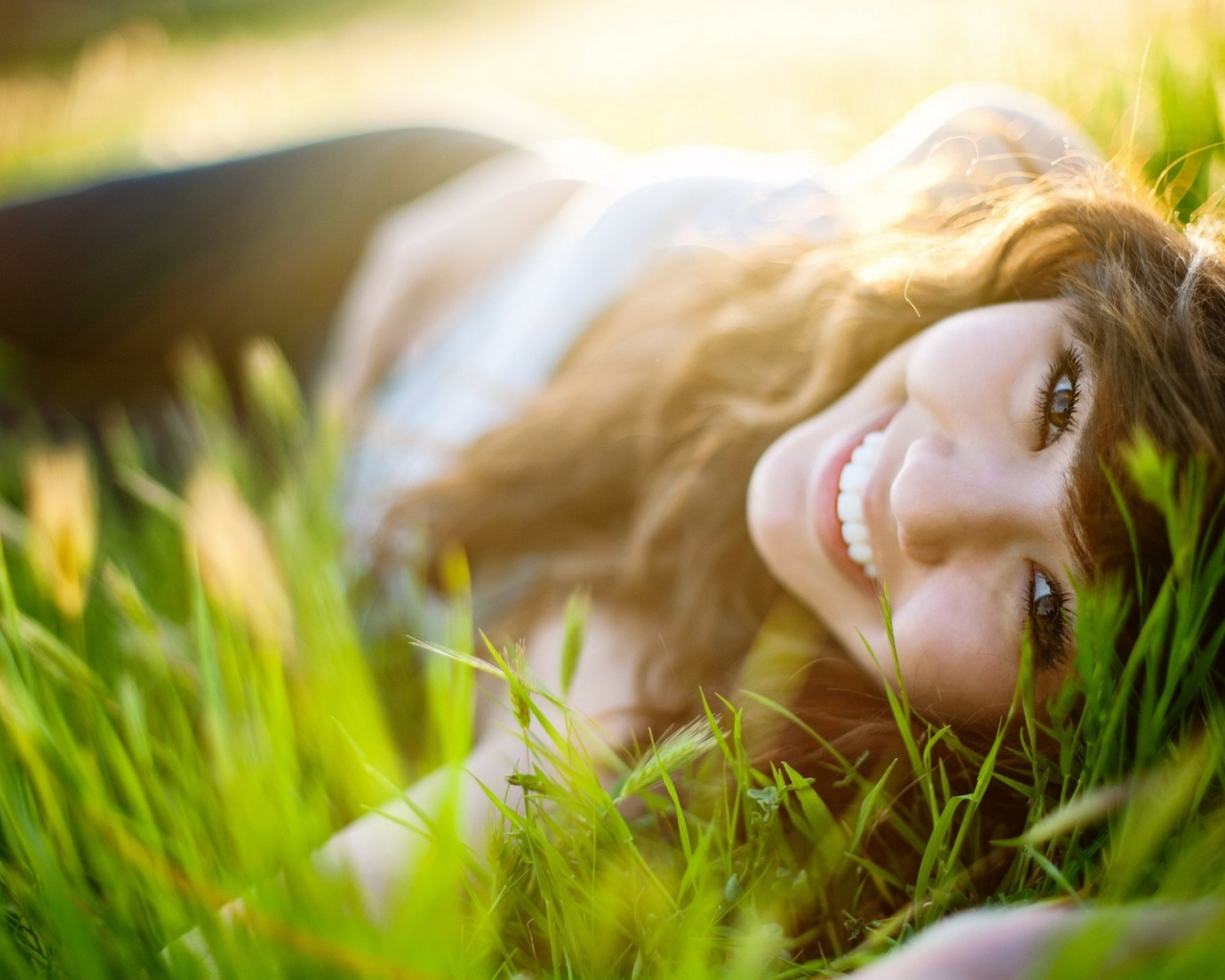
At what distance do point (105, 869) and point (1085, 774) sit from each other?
709mm

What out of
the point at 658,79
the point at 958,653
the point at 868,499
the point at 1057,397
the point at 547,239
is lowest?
the point at 958,653

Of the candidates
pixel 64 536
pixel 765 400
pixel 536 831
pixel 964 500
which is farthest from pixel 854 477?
pixel 64 536

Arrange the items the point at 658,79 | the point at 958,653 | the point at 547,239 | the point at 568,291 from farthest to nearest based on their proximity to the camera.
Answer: the point at 658,79 < the point at 547,239 < the point at 568,291 < the point at 958,653

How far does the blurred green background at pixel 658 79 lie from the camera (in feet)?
4.17

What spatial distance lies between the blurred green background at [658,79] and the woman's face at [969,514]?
0.80 feet

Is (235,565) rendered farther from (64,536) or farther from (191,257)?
(191,257)

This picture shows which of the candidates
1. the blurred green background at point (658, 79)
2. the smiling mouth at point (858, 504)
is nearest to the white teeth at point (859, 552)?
the smiling mouth at point (858, 504)

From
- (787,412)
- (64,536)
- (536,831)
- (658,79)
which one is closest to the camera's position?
(536,831)

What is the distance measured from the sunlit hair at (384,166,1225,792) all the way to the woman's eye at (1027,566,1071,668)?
0.06 m

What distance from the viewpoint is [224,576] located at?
681mm

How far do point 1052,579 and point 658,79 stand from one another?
4.26 metres

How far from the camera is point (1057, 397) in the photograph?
2.72ft

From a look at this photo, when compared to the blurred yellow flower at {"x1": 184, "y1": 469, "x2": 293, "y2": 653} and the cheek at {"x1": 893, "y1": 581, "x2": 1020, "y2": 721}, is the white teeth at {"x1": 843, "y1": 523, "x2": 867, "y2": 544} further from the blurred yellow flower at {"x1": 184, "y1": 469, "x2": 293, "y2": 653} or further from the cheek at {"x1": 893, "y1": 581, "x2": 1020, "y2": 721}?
the blurred yellow flower at {"x1": 184, "y1": 469, "x2": 293, "y2": 653}

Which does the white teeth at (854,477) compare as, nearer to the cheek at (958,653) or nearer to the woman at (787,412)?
the woman at (787,412)
